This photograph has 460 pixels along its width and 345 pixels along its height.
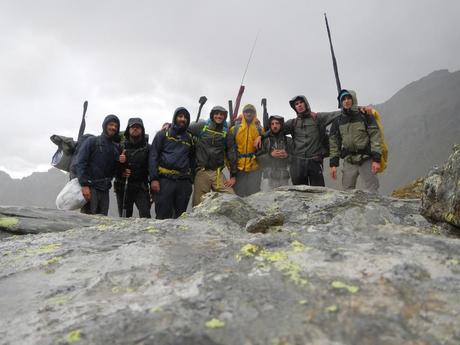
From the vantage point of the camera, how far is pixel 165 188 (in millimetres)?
9930

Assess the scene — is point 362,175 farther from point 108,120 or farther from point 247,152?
point 108,120

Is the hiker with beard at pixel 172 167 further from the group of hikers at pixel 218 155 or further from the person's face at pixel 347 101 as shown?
the person's face at pixel 347 101

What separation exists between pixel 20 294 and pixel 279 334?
2280mm

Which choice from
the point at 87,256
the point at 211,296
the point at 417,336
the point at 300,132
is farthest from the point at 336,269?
the point at 300,132

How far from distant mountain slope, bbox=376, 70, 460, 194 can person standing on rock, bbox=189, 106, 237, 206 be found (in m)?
108

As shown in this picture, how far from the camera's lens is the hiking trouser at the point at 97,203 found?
965 centimetres

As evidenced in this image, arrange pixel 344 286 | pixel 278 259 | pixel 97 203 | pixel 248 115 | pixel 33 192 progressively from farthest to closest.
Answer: pixel 33 192 < pixel 248 115 < pixel 97 203 < pixel 278 259 < pixel 344 286

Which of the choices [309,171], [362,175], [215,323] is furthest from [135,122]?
[215,323]

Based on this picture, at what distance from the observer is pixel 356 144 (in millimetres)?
9586

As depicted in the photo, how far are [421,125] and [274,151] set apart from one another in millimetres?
139533

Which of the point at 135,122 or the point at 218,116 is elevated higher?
the point at 218,116

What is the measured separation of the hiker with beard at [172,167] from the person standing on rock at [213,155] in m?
0.32

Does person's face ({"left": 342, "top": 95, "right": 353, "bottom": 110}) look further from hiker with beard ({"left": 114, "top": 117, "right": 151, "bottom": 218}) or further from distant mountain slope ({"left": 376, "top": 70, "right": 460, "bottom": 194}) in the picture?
distant mountain slope ({"left": 376, "top": 70, "right": 460, "bottom": 194})

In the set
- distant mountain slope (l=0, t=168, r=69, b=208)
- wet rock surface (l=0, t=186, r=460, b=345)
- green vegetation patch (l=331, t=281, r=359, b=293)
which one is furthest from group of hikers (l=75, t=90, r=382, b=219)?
distant mountain slope (l=0, t=168, r=69, b=208)
